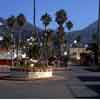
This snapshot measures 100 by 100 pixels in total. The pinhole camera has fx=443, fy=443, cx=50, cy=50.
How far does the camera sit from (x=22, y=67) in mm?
33188

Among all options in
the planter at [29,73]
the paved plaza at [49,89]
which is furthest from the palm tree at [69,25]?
the paved plaza at [49,89]

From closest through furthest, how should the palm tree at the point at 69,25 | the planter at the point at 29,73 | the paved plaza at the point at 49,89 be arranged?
the paved plaza at the point at 49,89 → the planter at the point at 29,73 → the palm tree at the point at 69,25

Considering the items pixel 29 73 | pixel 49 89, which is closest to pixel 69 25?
pixel 29 73

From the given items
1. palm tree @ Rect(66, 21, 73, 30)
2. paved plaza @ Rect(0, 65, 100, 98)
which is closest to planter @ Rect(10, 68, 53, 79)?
paved plaza @ Rect(0, 65, 100, 98)

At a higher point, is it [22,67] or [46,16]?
[46,16]

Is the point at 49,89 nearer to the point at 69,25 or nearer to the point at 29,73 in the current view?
the point at 29,73

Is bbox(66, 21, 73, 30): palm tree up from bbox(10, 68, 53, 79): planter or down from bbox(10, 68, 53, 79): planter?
up

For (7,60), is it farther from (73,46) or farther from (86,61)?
(73,46)

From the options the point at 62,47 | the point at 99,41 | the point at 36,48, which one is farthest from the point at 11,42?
the point at 36,48

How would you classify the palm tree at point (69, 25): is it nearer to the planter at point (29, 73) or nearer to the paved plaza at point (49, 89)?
the planter at point (29, 73)

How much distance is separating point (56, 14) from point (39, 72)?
73017mm

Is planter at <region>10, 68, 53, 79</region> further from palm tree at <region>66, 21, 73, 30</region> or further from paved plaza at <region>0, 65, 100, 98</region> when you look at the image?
palm tree at <region>66, 21, 73, 30</region>

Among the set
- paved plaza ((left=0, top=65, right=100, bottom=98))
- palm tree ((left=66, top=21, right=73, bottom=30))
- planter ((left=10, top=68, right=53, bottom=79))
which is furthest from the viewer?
palm tree ((left=66, top=21, right=73, bottom=30))

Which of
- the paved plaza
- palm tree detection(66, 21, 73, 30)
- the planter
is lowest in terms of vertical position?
the paved plaza
